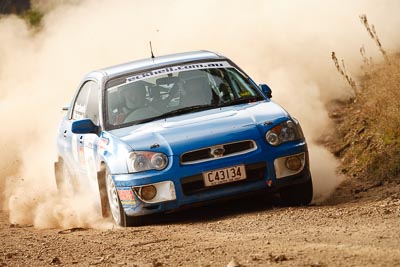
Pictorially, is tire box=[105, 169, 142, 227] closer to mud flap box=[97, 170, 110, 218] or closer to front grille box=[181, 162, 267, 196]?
mud flap box=[97, 170, 110, 218]

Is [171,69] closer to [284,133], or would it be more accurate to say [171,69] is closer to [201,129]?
[201,129]

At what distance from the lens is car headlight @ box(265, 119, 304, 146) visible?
941 cm

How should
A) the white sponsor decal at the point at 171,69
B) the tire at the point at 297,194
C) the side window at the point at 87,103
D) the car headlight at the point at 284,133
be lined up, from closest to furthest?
the car headlight at the point at 284,133 → the tire at the point at 297,194 → the white sponsor decal at the point at 171,69 → the side window at the point at 87,103

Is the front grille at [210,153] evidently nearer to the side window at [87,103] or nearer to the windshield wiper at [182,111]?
the windshield wiper at [182,111]

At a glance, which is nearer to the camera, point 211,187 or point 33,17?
point 211,187

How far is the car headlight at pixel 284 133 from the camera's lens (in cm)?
941

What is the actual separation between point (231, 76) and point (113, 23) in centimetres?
1305

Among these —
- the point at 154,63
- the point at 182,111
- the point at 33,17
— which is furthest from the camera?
the point at 33,17

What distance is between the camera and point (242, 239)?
7.89 meters

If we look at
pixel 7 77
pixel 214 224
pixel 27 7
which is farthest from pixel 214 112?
pixel 27 7

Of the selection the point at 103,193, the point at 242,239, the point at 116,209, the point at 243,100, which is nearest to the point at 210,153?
the point at 116,209

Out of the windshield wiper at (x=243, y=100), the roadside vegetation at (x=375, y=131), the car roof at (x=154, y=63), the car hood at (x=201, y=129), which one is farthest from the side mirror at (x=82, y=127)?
the roadside vegetation at (x=375, y=131)

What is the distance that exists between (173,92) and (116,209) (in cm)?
130

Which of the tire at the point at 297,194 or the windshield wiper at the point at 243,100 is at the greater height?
the windshield wiper at the point at 243,100
